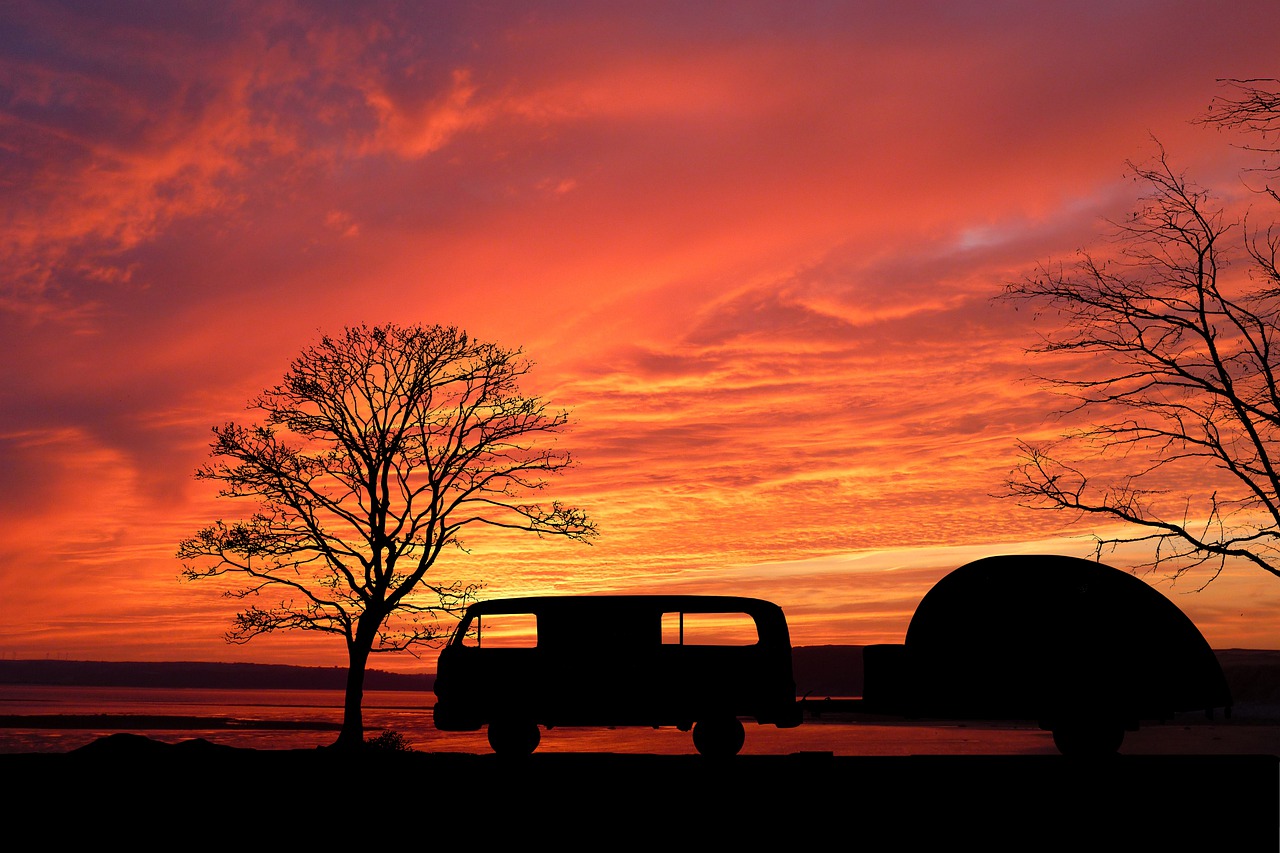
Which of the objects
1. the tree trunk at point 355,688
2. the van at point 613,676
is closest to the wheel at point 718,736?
the van at point 613,676

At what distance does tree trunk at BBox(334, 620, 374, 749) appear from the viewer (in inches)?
1091

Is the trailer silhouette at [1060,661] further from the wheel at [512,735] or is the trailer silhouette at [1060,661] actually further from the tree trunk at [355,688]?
the tree trunk at [355,688]

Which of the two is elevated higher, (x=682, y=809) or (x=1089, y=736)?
(x=682, y=809)

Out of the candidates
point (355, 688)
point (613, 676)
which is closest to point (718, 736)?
point (613, 676)

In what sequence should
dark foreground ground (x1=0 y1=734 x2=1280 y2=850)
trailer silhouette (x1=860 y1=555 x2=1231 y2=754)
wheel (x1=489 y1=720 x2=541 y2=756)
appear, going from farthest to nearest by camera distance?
wheel (x1=489 y1=720 x2=541 y2=756) → trailer silhouette (x1=860 y1=555 x2=1231 y2=754) → dark foreground ground (x1=0 y1=734 x2=1280 y2=850)

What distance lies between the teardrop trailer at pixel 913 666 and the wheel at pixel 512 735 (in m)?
0.02

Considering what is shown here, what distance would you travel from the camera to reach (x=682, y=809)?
641cm

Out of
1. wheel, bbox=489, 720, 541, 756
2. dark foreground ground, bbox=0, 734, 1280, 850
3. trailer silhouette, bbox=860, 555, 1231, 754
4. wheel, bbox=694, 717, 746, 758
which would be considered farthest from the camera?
wheel, bbox=489, 720, 541, 756

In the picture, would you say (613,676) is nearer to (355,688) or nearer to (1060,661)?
(1060,661)

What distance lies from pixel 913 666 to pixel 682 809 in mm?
6796

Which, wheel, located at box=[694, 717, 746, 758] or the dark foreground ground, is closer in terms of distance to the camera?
the dark foreground ground

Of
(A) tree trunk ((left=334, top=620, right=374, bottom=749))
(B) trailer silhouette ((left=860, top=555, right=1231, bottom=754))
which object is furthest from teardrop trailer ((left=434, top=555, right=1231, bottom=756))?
(A) tree trunk ((left=334, top=620, right=374, bottom=749))

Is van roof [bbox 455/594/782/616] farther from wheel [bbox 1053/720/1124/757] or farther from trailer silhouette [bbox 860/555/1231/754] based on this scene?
wheel [bbox 1053/720/1124/757]

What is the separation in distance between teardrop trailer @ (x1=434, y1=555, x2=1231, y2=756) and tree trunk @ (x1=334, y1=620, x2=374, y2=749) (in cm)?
1483
